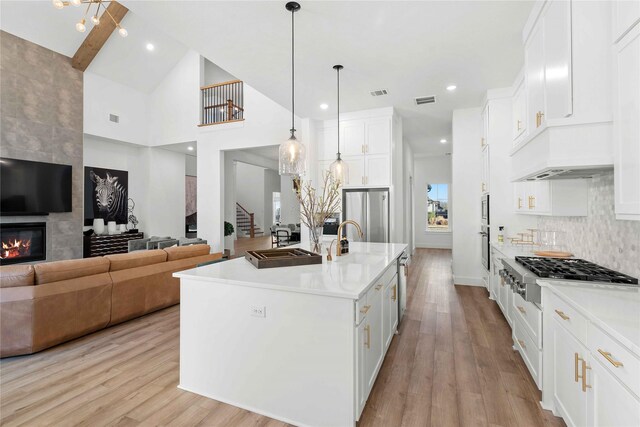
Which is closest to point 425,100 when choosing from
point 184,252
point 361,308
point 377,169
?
point 377,169

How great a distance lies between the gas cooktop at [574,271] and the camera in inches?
73.3

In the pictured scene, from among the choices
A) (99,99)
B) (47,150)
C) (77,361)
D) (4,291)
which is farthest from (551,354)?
(99,99)

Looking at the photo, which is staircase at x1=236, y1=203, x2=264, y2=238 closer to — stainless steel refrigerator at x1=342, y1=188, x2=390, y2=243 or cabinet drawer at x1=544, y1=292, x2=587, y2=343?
stainless steel refrigerator at x1=342, y1=188, x2=390, y2=243

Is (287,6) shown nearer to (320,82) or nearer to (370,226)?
(320,82)

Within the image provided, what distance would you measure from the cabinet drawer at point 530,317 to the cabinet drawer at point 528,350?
0.05 meters

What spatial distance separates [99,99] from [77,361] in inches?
265

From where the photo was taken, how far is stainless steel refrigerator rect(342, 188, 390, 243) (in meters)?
5.30

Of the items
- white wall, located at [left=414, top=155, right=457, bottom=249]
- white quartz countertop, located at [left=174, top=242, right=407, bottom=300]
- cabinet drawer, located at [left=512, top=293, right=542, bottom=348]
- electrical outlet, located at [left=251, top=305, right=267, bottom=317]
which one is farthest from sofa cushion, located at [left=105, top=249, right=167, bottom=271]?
white wall, located at [left=414, top=155, right=457, bottom=249]

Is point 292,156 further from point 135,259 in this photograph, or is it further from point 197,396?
point 135,259

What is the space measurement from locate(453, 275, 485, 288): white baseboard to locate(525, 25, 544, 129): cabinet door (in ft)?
10.4

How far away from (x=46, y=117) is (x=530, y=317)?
27.5 feet

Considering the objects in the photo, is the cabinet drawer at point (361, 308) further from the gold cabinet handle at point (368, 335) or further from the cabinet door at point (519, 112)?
the cabinet door at point (519, 112)

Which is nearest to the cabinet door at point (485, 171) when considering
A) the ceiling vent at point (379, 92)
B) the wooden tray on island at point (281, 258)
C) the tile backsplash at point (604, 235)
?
the tile backsplash at point (604, 235)

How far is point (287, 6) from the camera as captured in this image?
261 cm
